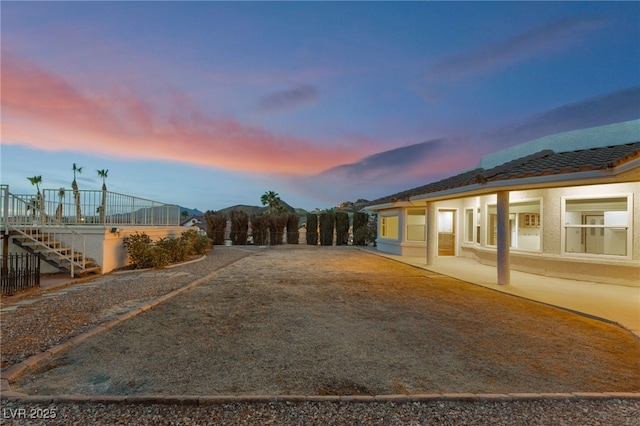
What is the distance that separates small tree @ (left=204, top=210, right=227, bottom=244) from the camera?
72.7ft

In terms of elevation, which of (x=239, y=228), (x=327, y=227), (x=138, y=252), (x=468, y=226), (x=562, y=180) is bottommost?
(x=138, y=252)

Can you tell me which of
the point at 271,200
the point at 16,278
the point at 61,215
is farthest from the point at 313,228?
the point at 16,278

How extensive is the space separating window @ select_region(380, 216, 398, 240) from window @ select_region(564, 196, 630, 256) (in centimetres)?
810

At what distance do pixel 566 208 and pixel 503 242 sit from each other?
259 centimetres

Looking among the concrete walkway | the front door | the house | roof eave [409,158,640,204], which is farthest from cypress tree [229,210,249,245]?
roof eave [409,158,640,204]

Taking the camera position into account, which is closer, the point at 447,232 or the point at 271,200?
the point at 447,232

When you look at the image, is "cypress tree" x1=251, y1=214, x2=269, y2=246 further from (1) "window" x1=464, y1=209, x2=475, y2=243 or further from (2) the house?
(1) "window" x1=464, y1=209, x2=475, y2=243

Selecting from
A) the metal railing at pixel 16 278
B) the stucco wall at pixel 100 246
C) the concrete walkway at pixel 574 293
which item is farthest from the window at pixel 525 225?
the metal railing at pixel 16 278

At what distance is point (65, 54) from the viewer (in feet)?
30.8

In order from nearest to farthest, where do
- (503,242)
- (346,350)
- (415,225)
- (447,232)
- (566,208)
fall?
(346,350) → (503,242) → (566,208) → (447,232) → (415,225)

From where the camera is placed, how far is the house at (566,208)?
292 inches

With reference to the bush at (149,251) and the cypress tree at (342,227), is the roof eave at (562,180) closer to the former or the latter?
the bush at (149,251)

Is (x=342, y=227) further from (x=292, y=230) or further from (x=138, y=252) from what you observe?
(x=138, y=252)

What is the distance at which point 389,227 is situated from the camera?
17.2m
